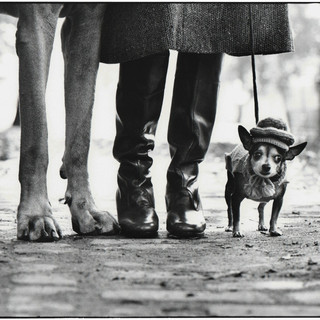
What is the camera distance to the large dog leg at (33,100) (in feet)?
9.53

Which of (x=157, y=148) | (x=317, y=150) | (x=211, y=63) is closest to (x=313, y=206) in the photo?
(x=211, y=63)

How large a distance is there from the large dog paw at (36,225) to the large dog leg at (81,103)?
25 centimetres

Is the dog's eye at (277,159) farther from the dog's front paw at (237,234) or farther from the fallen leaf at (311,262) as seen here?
the fallen leaf at (311,262)

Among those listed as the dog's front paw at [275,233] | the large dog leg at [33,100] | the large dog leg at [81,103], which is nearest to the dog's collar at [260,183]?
the dog's front paw at [275,233]

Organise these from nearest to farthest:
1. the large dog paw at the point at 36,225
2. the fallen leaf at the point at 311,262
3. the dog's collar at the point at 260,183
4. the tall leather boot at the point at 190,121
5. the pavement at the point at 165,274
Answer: the pavement at the point at 165,274 → the fallen leaf at the point at 311,262 → the large dog paw at the point at 36,225 → the dog's collar at the point at 260,183 → the tall leather boot at the point at 190,121

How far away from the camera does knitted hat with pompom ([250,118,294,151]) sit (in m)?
2.90

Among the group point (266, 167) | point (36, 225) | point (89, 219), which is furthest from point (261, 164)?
point (36, 225)

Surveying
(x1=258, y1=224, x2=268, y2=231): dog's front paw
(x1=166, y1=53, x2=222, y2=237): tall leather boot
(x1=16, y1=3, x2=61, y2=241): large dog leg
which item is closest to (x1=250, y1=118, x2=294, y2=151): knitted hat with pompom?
(x1=166, y1=53, x2=222, y2=237): tall leather boot

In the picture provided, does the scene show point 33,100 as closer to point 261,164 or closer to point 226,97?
point 261,164

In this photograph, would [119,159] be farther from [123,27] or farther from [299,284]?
[299,284]

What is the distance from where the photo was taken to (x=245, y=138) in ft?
9.70

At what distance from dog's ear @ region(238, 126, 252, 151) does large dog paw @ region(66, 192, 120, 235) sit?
70 centimetres

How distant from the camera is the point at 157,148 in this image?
1073 cm

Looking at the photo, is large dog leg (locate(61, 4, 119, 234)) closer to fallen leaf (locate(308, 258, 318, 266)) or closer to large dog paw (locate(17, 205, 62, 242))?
large dog paw (locate(17, 205, 62, 242))
